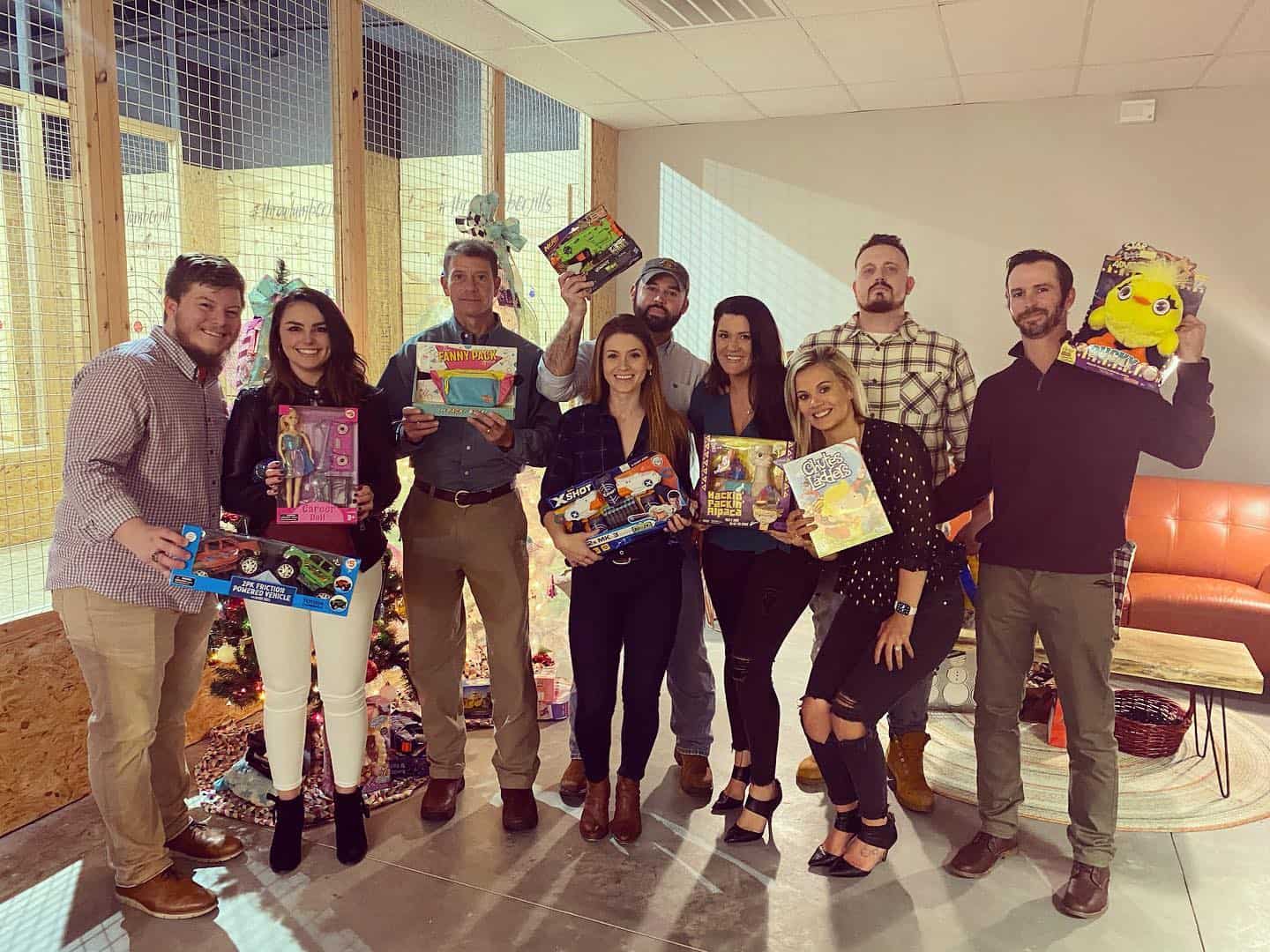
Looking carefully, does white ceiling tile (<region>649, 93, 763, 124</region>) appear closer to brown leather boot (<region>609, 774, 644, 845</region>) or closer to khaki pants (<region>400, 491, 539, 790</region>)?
khaki pants (<region>400, 491, 539, 790</region>)

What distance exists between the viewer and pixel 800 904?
2441 mm

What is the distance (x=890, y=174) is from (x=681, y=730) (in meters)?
3.57

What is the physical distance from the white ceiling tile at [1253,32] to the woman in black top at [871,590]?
2.62m

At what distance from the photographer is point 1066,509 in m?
2.37

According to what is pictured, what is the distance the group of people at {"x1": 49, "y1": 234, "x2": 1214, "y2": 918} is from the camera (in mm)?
2273

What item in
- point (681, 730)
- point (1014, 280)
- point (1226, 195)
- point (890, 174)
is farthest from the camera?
point (890, 174)

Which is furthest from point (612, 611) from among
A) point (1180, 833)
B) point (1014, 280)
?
point (1180, 833)

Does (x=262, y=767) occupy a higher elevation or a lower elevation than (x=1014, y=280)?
lower

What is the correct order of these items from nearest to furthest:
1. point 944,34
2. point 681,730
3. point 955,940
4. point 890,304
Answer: point 955,940
point 890,304
point 681,730
point 944,34

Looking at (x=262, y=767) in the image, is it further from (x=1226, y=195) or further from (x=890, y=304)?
(x=1226, y=195)

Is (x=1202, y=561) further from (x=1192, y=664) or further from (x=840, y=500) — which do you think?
(x=840, y=500)

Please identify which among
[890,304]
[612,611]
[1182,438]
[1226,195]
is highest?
[1226,195]

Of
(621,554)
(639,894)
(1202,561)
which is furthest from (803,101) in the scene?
(639,894)

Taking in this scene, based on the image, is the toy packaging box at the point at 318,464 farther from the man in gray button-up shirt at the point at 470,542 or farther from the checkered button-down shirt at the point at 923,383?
the checkered button-down shirt at the point at 923,383
